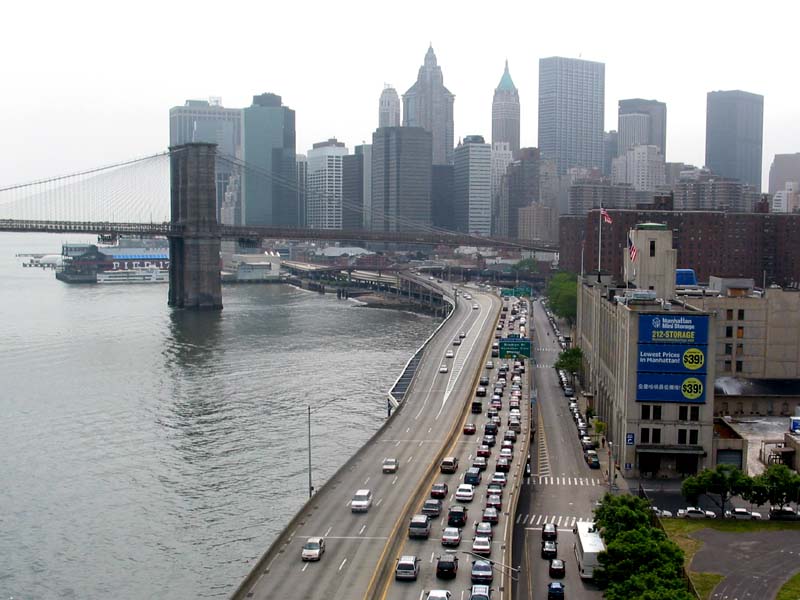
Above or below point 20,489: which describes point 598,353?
above

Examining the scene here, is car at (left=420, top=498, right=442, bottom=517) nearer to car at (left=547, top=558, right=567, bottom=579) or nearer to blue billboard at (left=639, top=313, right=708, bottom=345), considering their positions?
car at (left=547, top=558, right=567, bottom=579)

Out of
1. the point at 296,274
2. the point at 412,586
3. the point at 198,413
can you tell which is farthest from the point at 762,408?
the point at 296,274

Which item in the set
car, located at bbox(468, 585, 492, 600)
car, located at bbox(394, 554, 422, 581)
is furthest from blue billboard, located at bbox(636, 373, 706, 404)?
car, located at bbox(468, 585, 492, 600)

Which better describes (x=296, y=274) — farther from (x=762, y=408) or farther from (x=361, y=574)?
(x=361, y=574)

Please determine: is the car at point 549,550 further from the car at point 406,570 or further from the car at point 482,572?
the car at point 406,570

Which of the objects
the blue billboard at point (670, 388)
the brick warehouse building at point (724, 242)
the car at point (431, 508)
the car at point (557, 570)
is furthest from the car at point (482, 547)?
the brick warehouse building at point (724, 242)

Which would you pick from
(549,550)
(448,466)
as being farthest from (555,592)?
(448,466)
